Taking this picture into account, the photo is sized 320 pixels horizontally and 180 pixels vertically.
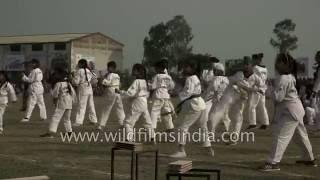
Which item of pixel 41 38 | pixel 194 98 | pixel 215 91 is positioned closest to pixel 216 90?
pixel 215 91

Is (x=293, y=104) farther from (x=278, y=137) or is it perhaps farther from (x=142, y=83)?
(x=142, y=83)

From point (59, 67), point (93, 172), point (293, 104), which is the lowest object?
point (93, 172)

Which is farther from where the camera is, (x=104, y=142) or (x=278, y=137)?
(x=104, y=142)

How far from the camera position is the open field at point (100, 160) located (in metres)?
10.0

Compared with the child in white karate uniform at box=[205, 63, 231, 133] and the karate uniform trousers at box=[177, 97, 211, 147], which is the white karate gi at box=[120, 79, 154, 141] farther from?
the karate uniform trousers at box=[177, 97, 211, 147]

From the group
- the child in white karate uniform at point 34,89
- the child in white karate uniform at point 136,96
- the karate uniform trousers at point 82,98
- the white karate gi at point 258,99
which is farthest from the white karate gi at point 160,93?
the child in white karate uniform at point 34,89

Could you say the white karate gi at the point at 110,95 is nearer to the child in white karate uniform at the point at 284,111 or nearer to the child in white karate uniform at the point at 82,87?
the child in white karate uniform at the point at 82,87

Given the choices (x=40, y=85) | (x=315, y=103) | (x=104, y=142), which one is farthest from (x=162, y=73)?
(x=40, y=85)

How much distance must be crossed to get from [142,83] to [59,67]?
235 centimetres

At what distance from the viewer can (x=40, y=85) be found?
2105 centimetres

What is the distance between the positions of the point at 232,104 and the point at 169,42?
66883mm

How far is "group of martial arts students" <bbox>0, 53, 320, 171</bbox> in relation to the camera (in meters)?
10.6

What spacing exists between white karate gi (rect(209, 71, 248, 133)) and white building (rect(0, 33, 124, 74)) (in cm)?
5635

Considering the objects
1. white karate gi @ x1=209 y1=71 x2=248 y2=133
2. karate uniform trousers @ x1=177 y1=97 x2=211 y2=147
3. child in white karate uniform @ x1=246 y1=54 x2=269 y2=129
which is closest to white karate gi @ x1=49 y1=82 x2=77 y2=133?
white karate gi @ x1=209 y1=71 x2=248 y2=133
